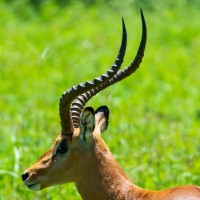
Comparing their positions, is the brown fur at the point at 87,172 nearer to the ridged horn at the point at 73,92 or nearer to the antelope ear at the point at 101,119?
the ridged horn at the point at 73,92

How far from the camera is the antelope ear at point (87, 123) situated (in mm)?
5457

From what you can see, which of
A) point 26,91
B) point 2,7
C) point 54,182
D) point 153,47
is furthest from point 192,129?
point 2,7

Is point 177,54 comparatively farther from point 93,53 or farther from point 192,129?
point 192,129

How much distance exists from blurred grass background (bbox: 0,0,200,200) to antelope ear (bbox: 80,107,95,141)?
1437 mm

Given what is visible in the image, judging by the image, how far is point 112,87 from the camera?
35.9ft

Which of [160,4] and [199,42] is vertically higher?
[160,4]

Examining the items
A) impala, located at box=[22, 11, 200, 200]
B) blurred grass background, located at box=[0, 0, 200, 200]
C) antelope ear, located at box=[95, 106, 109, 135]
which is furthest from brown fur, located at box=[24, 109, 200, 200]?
blurred grass background, located at box=[0, 0, 200, 200]

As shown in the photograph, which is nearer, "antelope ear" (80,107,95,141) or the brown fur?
"antelope ear" (80,107,95,141)

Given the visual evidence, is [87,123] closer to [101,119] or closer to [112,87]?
[101,119]

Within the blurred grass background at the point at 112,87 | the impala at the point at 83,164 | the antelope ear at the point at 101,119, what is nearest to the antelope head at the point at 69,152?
the impala at the point at 83,164

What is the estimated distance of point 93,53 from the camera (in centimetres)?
1359

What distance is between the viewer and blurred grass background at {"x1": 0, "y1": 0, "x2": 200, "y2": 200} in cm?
763

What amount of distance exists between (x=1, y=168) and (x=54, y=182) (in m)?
1.83

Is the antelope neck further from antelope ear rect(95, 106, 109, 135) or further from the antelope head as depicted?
antelope ear rect(95, 106, 109, 135)
